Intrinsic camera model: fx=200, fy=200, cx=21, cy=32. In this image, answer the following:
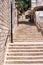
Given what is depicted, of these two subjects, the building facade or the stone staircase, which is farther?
the building facade

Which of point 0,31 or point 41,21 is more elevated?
point 0,31

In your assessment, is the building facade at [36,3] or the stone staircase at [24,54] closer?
the stone staircase at [24,54]

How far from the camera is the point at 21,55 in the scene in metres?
8.73

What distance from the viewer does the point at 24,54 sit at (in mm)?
8758

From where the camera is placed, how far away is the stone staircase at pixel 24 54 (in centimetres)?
811

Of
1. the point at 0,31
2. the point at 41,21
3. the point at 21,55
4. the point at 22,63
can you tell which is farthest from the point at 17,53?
the point at 41,21

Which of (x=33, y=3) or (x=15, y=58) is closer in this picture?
(x=15, y=58)

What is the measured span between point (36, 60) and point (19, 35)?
566cm

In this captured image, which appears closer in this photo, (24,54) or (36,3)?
(24,54)

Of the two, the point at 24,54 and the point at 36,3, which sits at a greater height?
the point at 24,54

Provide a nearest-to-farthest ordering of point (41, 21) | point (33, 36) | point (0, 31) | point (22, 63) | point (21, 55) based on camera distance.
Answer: point (0, 31) → point (22, 63) → point (21, 55) → point (33, 36) → point (41, 21)

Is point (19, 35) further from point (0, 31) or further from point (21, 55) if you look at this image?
point (0, 31)

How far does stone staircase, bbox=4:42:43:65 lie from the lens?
8.11 meters

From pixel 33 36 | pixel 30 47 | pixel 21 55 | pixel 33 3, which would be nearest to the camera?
pixel 21 55
